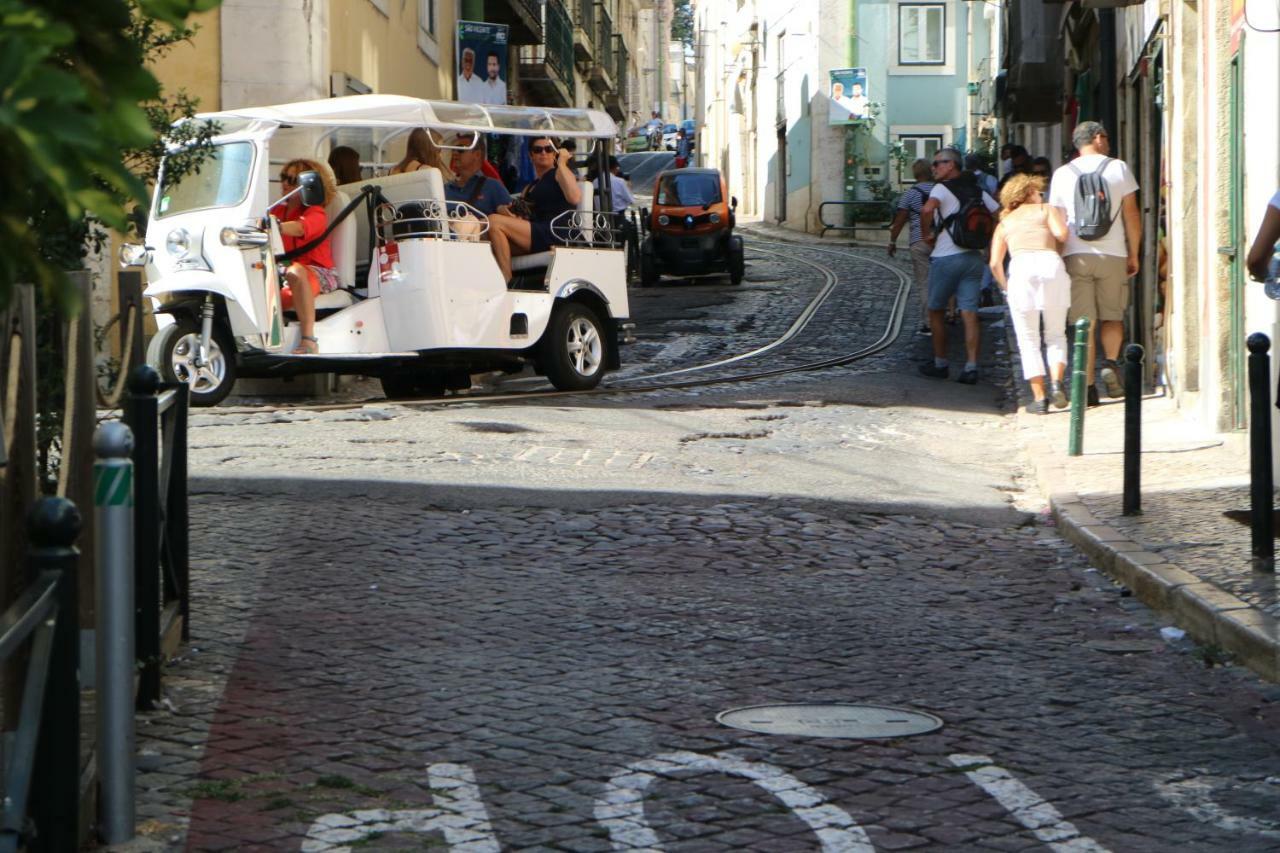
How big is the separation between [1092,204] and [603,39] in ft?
125

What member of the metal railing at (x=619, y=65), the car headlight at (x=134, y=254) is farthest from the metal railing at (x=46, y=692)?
the metal railing at (x=619, y=65)

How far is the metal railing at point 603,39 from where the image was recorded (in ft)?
157

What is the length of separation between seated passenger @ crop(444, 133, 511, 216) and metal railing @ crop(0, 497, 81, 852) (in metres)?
11.1

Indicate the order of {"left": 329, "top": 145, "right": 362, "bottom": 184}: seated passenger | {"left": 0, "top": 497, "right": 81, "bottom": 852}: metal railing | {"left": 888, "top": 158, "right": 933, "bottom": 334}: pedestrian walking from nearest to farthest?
{"left": 0, "top": 497, "right": 81, "bottom": 852}: metal railing, {"left": 329, "top": 145, "right": 362, "bottom": 184}: seated passenger, {"left": 888, "top": 158, "right": 933, "bottom": 334}: pedestrian walking

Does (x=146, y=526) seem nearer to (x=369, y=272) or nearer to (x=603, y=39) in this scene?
(x=369, y=272)

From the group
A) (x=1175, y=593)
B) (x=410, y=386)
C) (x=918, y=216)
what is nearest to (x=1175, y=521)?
(x=1175, y=593)

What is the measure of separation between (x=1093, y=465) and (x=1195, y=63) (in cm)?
350

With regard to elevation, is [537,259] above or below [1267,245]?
above

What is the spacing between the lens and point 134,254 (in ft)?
42.3

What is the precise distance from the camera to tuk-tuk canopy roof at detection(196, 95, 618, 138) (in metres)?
14.0

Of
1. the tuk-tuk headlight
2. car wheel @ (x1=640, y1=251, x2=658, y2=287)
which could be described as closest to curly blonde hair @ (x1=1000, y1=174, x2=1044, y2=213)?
the tuk-tuk headlight

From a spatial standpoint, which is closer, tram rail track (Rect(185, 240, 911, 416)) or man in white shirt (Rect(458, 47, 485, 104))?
tram rail track (Rect(185, 240, 911, 416))

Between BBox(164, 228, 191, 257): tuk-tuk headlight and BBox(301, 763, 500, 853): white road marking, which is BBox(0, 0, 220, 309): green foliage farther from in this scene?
BBox(164, 228, 191, 257): tuk-tuk headlight

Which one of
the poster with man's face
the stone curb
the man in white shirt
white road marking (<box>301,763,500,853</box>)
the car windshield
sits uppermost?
the poster with man's face
